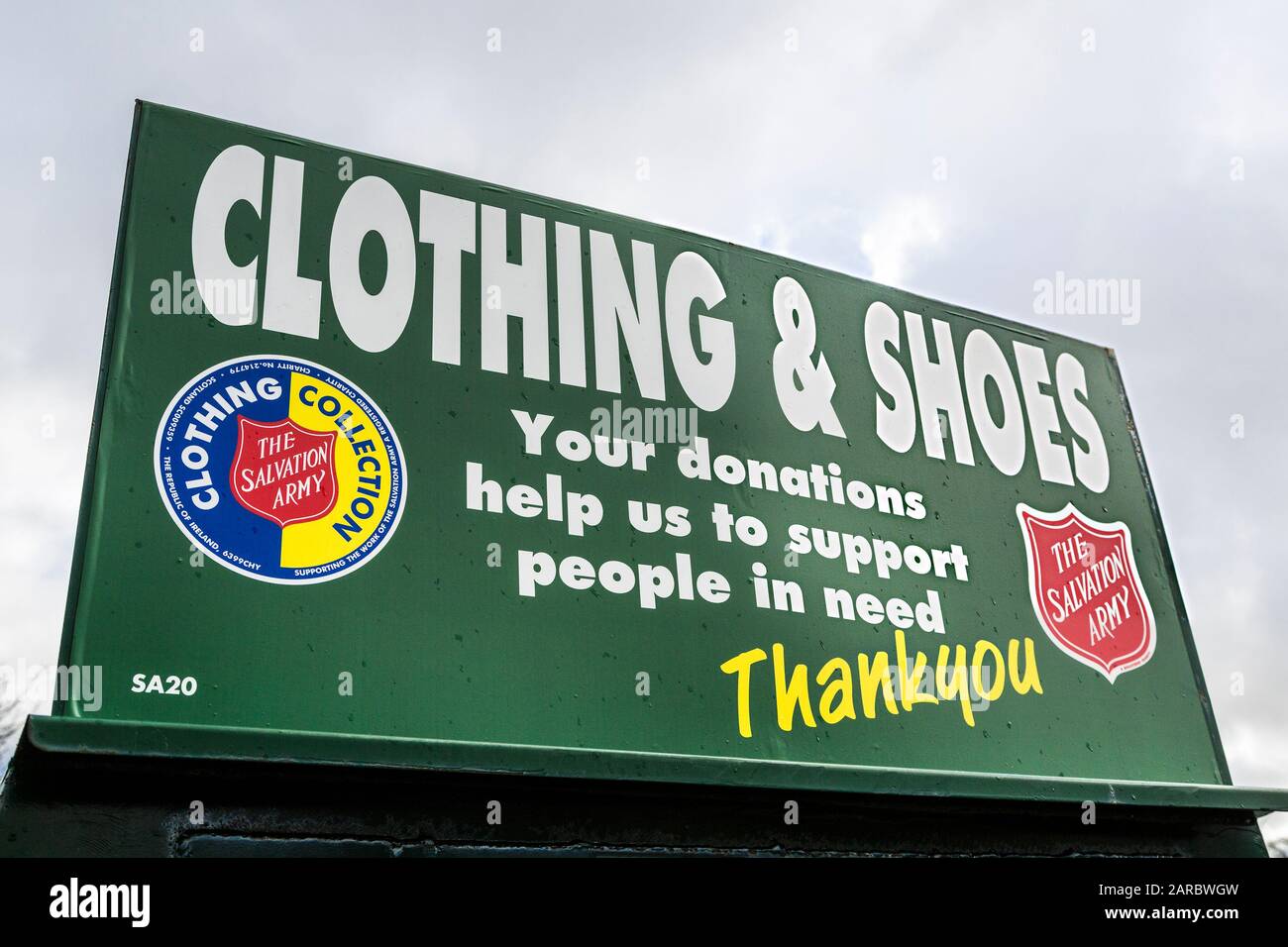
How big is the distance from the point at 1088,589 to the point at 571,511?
2908 millimetres

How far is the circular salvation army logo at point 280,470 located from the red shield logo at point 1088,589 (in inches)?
130

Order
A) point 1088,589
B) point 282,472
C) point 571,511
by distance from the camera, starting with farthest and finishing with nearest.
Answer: point 1088,589 → point 571,511 → point 282,472

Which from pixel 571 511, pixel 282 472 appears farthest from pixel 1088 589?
pixel 282 472

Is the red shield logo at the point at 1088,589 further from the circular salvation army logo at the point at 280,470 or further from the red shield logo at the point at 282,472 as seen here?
the red shield logo at the point at 282,472

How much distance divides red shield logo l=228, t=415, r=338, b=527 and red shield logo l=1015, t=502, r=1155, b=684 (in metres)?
3.51

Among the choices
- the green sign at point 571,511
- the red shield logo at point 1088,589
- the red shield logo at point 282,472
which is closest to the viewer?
the green sign at point 571,511

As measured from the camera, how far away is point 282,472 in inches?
172

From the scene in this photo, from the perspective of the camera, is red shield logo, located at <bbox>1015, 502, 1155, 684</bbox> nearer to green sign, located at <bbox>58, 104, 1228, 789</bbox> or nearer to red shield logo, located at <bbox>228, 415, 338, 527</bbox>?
green sign, located at <bbox>58, 104, 1228, 789</bbox>

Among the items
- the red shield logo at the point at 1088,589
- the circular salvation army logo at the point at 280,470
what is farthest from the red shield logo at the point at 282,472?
the red shield logo at the point at 1088,589

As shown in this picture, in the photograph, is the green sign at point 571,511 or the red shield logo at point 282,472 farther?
the red shield logo at point 282,472

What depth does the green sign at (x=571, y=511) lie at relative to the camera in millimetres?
4168

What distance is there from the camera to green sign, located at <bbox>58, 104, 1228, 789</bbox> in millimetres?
4168

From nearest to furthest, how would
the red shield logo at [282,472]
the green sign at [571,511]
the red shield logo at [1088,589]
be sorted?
the green sign at [571,511] → the red shield logo at [282,472] → the red shield logo at [1088,589]

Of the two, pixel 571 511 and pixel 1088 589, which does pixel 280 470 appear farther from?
pixel 1088 589
